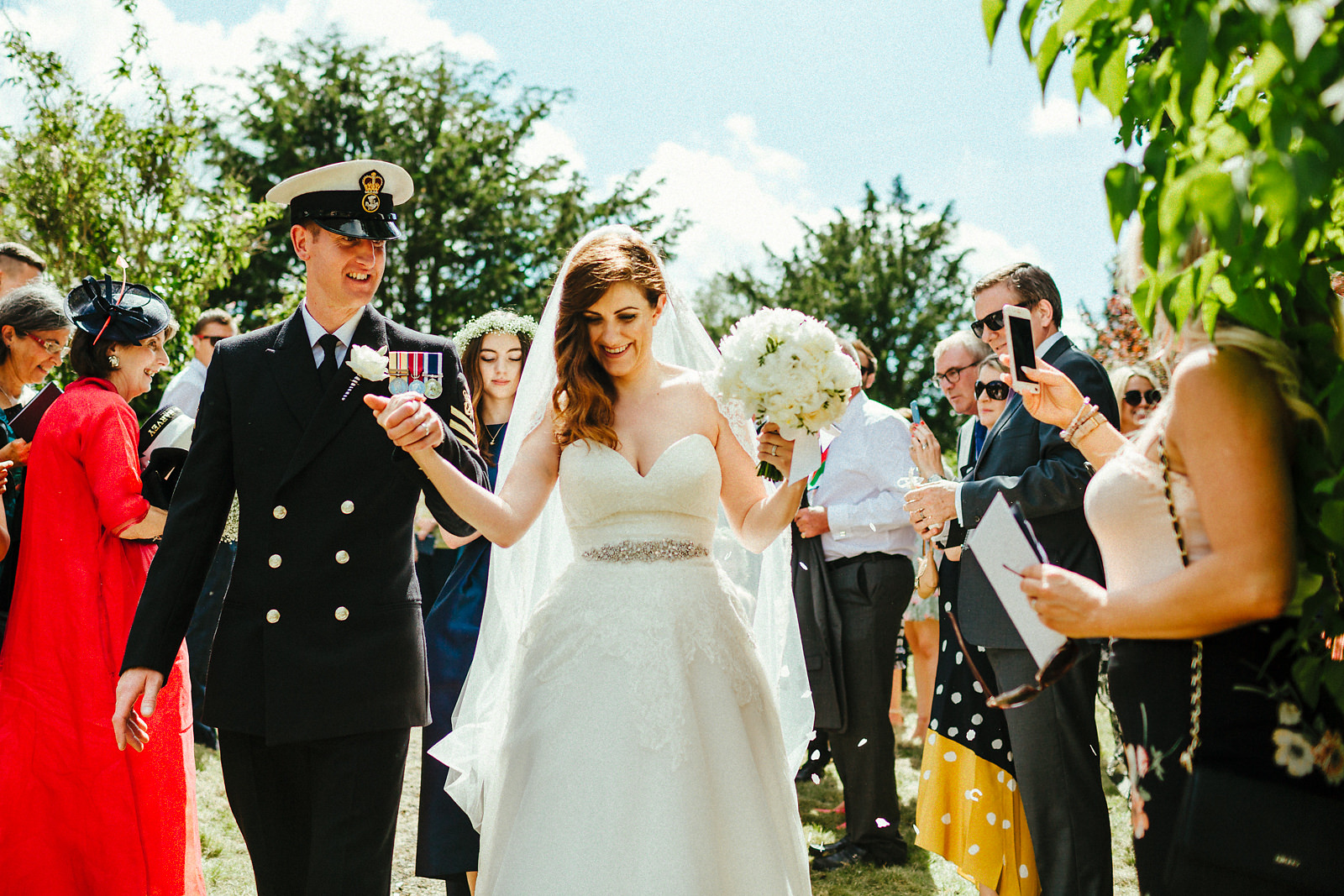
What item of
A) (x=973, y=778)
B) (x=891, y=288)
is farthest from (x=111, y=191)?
(x=891, y=288)

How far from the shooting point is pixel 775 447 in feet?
11.0

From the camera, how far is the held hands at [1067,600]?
7.16 feet

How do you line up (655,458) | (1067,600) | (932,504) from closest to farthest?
1. (1067,600)
2. (655,458)
3. (932,504)

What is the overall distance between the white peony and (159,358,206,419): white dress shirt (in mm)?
4767

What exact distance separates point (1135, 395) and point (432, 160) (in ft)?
68.3

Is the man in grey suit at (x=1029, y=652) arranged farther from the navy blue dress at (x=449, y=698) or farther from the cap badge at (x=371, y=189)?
the cap badge at (x=371, y=189)

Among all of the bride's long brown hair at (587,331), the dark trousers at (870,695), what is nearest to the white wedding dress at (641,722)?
the bride's long brown hair at (587,331)

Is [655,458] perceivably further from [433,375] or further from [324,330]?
[324,330]

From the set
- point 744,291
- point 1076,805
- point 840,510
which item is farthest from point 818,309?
point 1076,805

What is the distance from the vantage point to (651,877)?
2.99 meters

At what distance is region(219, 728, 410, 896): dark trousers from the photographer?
2.91m

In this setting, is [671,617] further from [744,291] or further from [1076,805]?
[744,291]

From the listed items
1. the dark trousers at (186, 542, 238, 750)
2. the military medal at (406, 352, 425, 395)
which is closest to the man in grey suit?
the military medal at (406, 352, 425, 395)

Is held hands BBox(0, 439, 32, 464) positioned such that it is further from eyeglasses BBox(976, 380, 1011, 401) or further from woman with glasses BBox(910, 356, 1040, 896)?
eyeglasses BBox(976, 380, 1011, 401)
